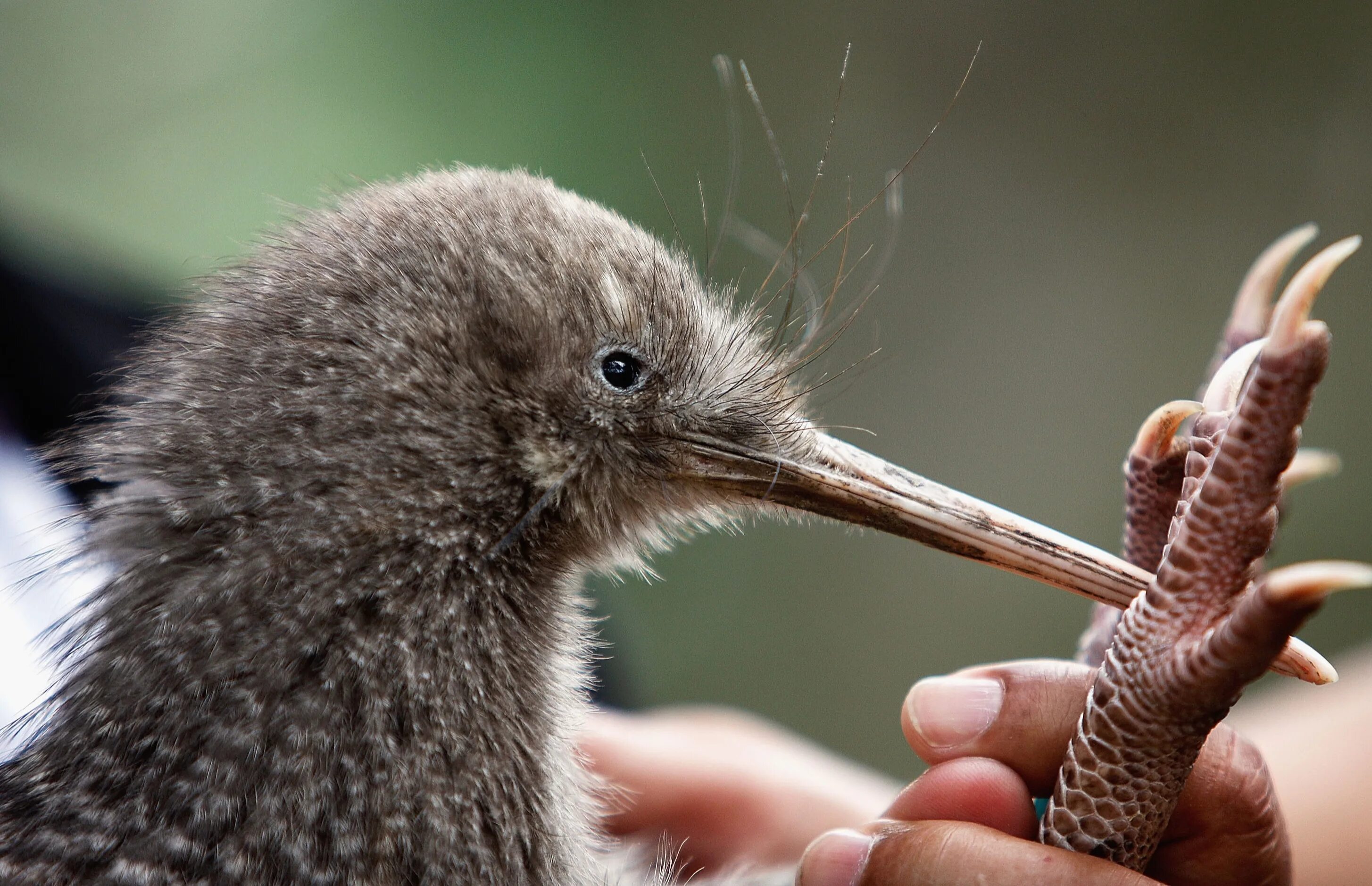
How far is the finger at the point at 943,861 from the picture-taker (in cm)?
114

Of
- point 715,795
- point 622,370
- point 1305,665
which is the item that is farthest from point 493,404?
point 715,795

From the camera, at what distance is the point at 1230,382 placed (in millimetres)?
1202

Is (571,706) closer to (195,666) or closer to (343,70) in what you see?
(195,666)

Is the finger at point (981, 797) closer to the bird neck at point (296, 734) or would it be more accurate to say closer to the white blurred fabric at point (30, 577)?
the bird neck at point (296, 734)

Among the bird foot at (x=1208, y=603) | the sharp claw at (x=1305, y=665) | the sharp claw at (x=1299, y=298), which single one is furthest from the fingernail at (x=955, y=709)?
the sharp claw at (x=1299, y=298)

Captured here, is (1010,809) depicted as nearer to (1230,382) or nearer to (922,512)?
(922,512)

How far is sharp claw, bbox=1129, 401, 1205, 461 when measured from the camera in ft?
4.22

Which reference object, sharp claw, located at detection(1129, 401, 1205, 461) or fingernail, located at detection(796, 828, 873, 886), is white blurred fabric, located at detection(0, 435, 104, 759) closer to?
fingernail, located at detection(796, 828, 873, 886)

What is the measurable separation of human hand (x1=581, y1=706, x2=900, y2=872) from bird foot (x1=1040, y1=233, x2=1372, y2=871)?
83cm

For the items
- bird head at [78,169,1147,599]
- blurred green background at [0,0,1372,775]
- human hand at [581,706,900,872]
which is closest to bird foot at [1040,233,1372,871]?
bird head at [78,169,1147,599]

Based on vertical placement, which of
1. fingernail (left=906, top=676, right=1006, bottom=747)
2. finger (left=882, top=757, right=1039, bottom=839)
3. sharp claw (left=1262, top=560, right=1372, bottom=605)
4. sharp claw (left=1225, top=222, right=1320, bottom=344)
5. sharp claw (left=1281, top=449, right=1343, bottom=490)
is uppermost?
sharp claw (left=1225, top=222, right=1320, bottom=344)

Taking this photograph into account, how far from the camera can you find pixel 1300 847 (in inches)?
65.7

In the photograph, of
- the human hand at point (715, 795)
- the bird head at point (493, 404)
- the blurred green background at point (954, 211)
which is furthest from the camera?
the blurred green background at point (954, 211)

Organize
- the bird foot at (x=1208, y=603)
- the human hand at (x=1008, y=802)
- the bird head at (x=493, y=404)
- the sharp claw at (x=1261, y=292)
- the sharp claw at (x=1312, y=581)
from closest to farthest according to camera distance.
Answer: the sharp claw at (x=1312, y=581)
the bird foot at (x=1208, y=603)
the bird head at (x=493, y=404)
the human hand at (x=1008, y=802)
the sharp claw at (x=1261, y=292)
